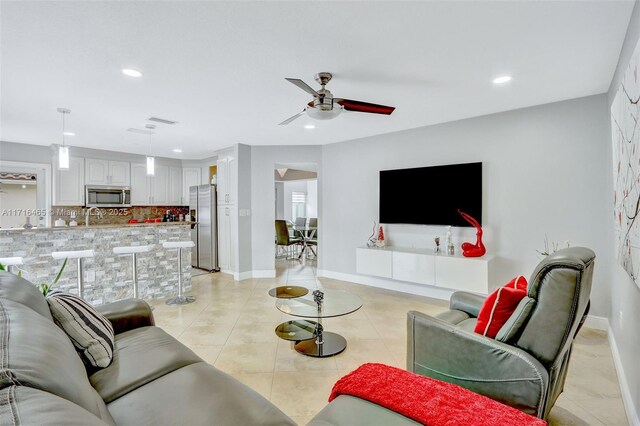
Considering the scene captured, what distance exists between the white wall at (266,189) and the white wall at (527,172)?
4.17 feet

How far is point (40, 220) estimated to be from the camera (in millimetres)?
5508

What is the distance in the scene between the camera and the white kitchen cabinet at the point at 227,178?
5566 millimetres

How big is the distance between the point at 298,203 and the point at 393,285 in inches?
239

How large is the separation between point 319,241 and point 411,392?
170 inches

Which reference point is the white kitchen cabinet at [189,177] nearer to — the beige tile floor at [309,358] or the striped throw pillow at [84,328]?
the beige tile floor at [309,358]

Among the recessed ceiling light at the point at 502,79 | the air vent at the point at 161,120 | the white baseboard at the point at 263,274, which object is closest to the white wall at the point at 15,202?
the air vent at the point at 161,120

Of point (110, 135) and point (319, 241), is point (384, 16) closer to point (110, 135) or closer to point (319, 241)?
point (319, 241)

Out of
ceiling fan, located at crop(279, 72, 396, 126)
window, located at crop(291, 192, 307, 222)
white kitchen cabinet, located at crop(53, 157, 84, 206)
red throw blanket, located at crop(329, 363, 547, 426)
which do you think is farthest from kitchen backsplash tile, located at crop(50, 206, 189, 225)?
red throw blanket, located at crop(329, 363, 547, 426)

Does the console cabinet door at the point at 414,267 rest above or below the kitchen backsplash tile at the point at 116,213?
below

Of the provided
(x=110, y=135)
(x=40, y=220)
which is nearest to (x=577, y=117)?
(x=110, y=135)

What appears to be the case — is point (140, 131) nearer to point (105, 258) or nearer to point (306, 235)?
point (105, 258)

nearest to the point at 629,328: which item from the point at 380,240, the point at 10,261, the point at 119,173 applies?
the point at 380,240

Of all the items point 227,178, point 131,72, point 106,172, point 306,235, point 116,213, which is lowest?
point 306,235

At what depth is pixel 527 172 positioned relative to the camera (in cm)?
363
